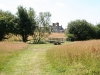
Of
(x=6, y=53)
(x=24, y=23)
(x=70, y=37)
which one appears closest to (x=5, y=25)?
(x=24, y=23)

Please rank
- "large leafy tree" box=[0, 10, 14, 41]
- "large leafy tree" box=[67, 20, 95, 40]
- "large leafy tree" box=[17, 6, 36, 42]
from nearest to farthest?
"large leafy tree" box=[0, 10, 14, 41]
"large leafy tree" box=[17, 6, 36, 42]
"large leafy tree" box=[67, 20, 95, 40]

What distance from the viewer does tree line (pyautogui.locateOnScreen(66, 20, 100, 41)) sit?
192ft

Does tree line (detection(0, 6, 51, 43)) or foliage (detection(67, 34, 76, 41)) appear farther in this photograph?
foliage (detection(67, 34, 76, 41))

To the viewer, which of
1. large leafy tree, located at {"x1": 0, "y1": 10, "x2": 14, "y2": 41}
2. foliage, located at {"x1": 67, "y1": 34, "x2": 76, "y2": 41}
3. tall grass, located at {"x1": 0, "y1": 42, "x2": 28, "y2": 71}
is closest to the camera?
tall grass, located at {"x1": 0, "y1": 42, "x2": 28, "y2": 71}

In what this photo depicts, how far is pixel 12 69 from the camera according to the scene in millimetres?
11711

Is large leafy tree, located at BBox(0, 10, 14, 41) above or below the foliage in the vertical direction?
above

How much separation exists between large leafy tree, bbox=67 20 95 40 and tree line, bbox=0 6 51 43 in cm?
1007

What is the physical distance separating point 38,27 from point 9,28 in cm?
794

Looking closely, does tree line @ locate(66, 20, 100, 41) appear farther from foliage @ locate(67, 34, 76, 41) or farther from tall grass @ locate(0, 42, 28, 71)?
tall grass @ locate(0, 42, 28, 71)

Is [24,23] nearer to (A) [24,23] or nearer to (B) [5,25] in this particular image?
(A) [24,23]

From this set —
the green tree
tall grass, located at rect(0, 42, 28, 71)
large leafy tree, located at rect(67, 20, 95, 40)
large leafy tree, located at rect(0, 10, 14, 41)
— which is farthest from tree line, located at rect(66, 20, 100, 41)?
tall grass, located at rect(0, 42, 28, 71)

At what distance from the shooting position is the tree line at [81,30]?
5846 centimetres

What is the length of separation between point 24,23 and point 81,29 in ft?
58.3

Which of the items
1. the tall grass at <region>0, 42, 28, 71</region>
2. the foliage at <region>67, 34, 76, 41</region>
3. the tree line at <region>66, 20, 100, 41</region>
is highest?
the tree line at <region>66, 20, 100, 41</region>
